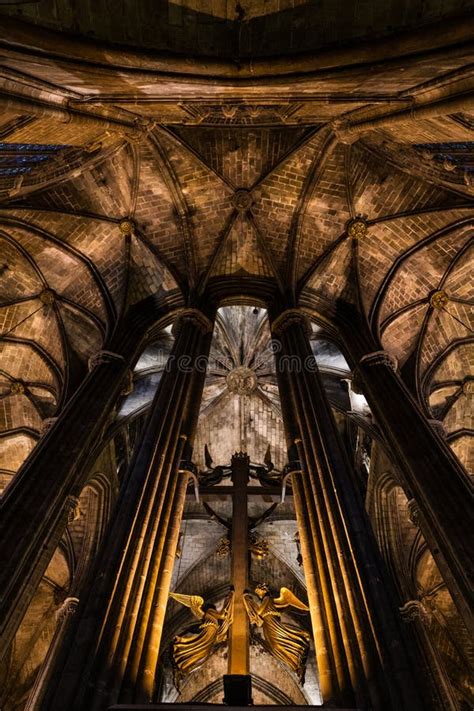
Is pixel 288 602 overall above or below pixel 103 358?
below

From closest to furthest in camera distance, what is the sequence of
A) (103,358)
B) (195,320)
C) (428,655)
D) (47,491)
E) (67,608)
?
(47,491) → (428,655) → (103,358) → (67,608) → (195,320)

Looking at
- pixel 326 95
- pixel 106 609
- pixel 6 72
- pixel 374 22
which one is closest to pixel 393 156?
pixel 326 95

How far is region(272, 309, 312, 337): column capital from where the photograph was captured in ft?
39.9

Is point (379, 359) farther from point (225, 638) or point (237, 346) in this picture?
point (237, 346)

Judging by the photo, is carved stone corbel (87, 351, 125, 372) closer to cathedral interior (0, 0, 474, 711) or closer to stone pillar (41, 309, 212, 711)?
cathedral interior (0, 0, 474, 711)

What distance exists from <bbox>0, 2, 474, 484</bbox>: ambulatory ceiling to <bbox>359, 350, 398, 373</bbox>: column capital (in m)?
1.31

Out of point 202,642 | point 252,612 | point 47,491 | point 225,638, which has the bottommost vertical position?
point 202,642

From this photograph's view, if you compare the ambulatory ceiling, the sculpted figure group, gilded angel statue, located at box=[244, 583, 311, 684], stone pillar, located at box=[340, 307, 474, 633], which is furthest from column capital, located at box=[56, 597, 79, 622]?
stone pillar, located at box=[340, 307, 474, 633]

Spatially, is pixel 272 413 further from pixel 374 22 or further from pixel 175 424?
pixel 374 22

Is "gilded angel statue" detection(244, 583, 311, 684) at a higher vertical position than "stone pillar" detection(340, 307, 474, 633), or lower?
lower

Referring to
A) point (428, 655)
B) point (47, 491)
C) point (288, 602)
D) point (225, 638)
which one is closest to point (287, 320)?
point (47, 491)

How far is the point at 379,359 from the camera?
10.7 m

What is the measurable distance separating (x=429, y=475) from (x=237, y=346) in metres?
10.6

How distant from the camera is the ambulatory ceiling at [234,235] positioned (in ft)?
36.1
